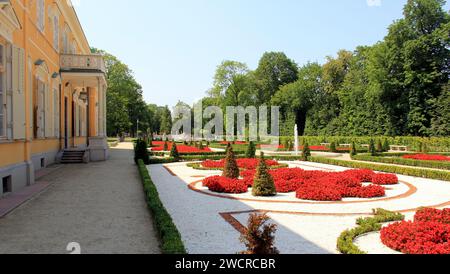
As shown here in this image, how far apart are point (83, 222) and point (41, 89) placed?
11325mm

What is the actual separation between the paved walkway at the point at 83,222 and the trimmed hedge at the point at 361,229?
2.90 m

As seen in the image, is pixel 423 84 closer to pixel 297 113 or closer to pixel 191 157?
pixel 297 113

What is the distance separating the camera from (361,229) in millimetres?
6508

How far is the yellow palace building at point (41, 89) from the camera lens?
10.2 m

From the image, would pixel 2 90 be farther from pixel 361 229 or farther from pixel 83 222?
pixel 361 229

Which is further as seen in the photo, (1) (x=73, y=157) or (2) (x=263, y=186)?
(1) (x=73, y=157)

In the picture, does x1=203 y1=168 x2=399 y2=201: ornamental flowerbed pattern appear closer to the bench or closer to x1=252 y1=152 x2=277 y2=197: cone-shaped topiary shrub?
x1=252 y1=152 x2=277 y2=197: cone-shaped topiary shrub

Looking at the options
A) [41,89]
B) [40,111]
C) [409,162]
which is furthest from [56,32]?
[409,162]

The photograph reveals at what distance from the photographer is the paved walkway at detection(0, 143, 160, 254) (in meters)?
5.54

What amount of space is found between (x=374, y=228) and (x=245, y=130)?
54.5m

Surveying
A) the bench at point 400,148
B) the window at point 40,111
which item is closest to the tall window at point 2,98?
the window at point 40,111

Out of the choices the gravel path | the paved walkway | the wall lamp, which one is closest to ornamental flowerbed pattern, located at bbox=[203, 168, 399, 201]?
the gravel path

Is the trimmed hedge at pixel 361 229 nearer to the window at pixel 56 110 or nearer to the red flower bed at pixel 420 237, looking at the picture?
the red flower bed at pixel 420 237

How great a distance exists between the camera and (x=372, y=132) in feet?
144
